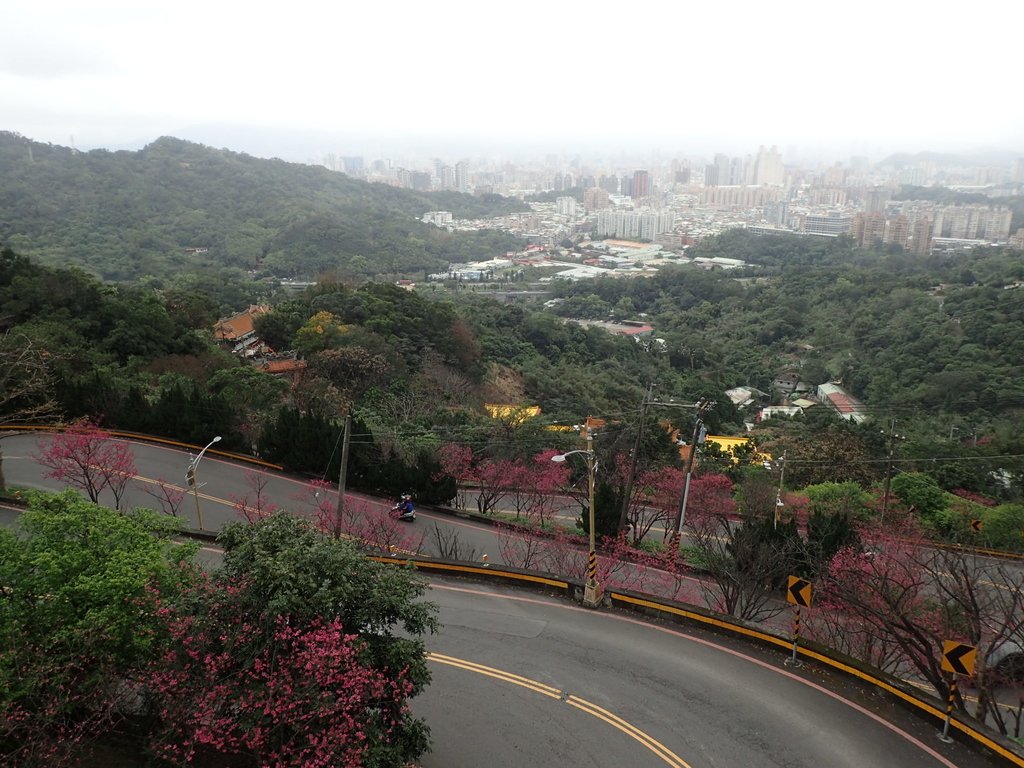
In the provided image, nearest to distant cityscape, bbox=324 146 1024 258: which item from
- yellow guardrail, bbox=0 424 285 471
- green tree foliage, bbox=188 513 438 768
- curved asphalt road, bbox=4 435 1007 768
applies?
yellow guardrail, bbox=0 424 285 471

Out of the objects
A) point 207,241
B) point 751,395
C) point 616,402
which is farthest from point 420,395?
point 207,241

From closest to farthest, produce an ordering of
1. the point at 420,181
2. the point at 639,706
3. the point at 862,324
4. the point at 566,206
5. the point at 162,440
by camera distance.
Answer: the point at 639,706, the point at 162,440, the point at 862,324, the point at 566,206, the point at 420,181

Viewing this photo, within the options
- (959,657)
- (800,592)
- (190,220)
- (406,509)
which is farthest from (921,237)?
(959,657)

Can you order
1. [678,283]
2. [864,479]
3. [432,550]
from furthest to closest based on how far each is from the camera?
[678,283] → [864,479] → [432,550]

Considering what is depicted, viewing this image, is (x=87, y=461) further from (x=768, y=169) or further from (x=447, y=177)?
(x=768, y=169)

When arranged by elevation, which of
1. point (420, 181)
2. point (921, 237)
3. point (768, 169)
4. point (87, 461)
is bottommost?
point (87, 461)

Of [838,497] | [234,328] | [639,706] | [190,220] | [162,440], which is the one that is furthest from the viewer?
[190,220]

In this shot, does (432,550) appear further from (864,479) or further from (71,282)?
(71,282)

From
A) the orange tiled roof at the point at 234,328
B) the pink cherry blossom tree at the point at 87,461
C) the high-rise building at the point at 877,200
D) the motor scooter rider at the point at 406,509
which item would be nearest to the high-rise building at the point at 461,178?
the high-rise building at the point at 877,200
